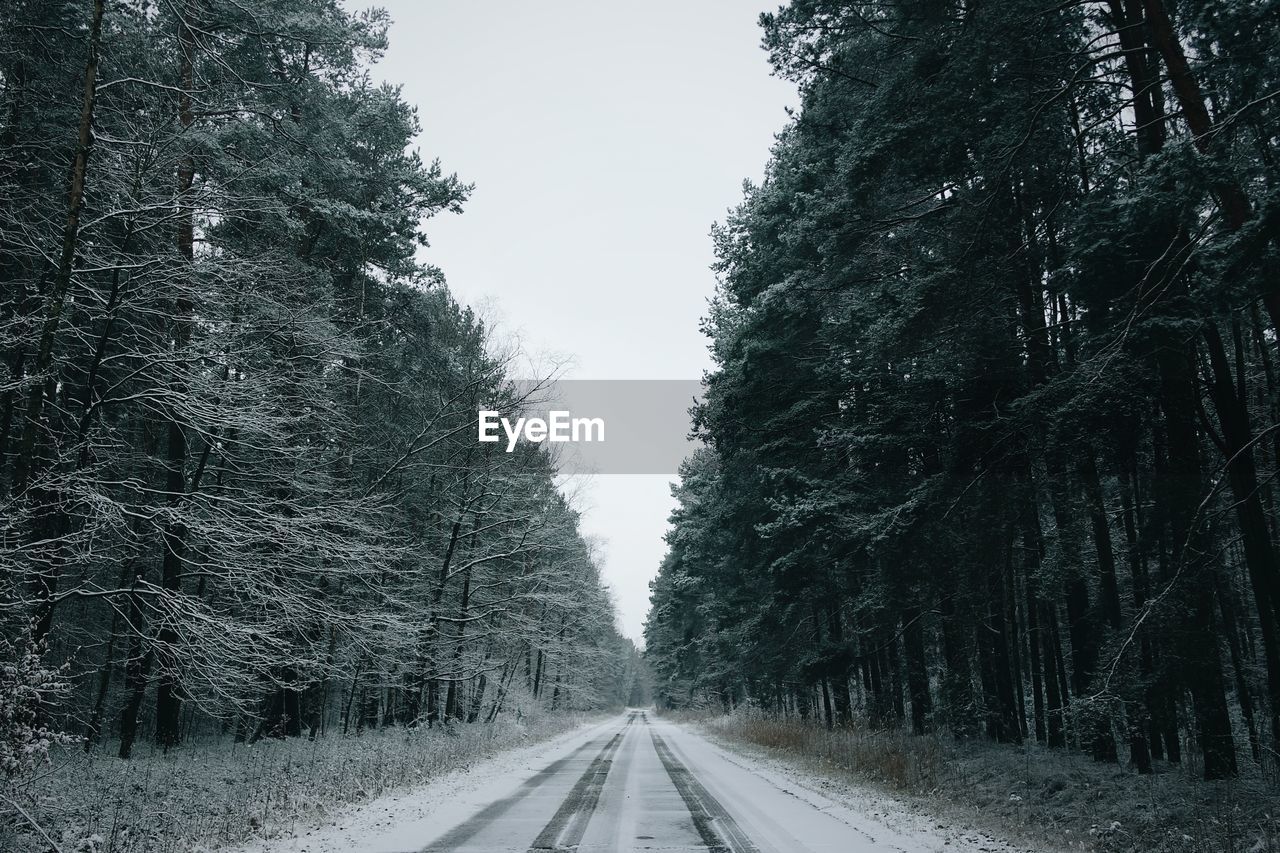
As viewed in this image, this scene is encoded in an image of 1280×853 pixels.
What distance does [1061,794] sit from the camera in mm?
10266

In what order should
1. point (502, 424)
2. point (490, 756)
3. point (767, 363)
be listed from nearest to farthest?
point (767, 363) → point (490, 756) → point (502, 424)

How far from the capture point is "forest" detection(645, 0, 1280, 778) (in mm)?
7859

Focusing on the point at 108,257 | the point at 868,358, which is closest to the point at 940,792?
the point at 868,358

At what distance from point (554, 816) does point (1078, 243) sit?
1038cm

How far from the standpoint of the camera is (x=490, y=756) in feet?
71.2

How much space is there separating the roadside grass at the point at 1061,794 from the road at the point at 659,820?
185cm

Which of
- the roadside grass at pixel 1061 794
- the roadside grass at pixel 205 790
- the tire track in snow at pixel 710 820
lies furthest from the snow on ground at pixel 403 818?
the roadside grass at pixel 1061 794

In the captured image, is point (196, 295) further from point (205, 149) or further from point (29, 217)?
point (205, 149)

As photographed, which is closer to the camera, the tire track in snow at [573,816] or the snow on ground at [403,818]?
the snow on ground at [403,818]

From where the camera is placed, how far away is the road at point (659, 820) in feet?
27.1

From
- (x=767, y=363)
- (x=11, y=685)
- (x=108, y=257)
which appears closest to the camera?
(x=11, y=685)

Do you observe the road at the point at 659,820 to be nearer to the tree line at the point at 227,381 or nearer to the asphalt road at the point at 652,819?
the asphalt road at the point at 652,819

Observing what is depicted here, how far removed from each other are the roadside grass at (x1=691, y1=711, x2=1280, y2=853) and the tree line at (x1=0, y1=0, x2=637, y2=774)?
999 centimetres

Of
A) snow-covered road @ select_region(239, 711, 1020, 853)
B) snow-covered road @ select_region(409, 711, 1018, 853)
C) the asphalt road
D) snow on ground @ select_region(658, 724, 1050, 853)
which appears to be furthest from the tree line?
snow on ground @ select_region(658, 724, 1050, 853)
